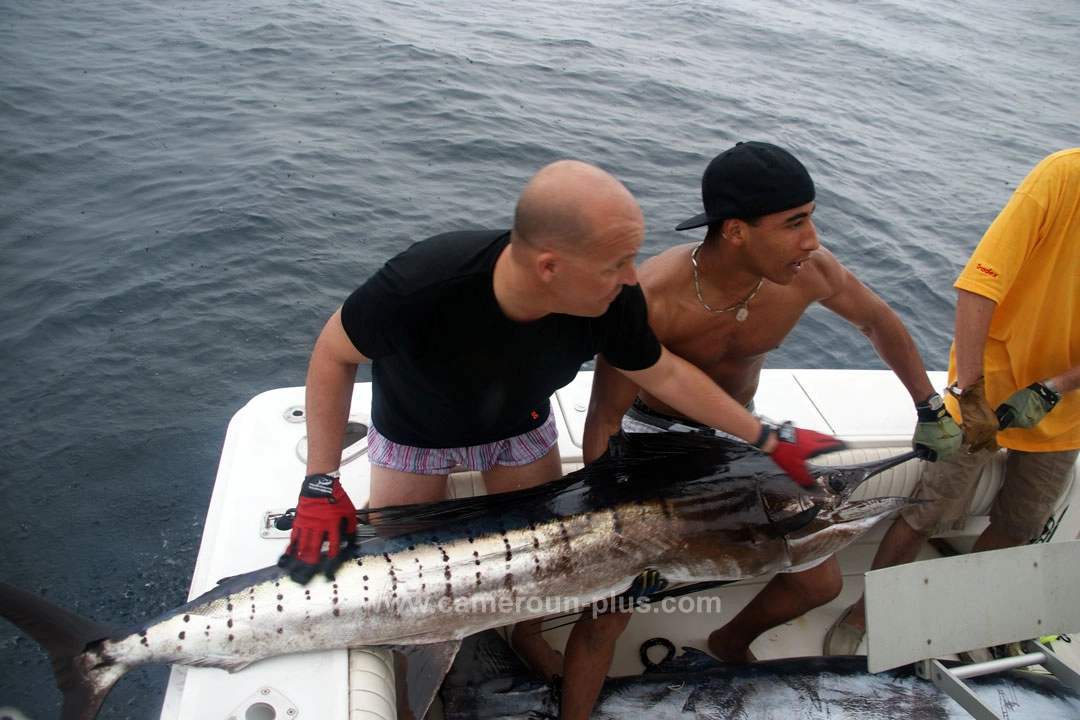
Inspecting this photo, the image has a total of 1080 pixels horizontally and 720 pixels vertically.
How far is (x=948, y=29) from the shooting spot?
17.6 meters

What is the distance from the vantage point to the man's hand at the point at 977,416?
2354 millimetres

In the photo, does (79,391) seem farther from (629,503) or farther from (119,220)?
(629,503)

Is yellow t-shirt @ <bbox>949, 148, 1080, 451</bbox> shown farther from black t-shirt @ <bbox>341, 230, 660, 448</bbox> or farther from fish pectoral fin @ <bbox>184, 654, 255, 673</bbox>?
fish pectoral fin @ <bbox>184, 654, 255, 673</bbox>

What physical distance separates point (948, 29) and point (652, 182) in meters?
14.0

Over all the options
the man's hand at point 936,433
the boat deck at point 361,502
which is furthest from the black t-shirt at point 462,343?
the man's hand at point 936,433

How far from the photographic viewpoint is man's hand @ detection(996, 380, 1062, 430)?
93.3 inches

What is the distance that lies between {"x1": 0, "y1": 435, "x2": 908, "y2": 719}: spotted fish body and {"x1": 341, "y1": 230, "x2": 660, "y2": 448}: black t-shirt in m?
0.25

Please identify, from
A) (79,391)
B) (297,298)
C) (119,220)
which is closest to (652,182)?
(297,298)

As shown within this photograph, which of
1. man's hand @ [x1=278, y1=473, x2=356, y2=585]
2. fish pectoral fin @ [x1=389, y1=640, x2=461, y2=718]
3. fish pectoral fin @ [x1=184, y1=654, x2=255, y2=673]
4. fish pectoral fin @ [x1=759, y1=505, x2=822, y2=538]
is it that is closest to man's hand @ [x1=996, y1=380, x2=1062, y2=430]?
fish pectoral fin @ [x1=759, y1=505, x2=822, y2=538]

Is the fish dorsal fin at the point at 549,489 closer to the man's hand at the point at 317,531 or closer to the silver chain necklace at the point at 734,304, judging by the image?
the man's hand at the point at 317,531

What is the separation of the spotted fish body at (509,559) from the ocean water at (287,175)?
3.98ft

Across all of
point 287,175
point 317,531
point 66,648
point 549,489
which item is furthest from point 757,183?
point 287,175

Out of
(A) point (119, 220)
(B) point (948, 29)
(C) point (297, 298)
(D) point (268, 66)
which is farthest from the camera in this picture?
(B) point (948, 29)

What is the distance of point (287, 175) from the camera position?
22.9ft
